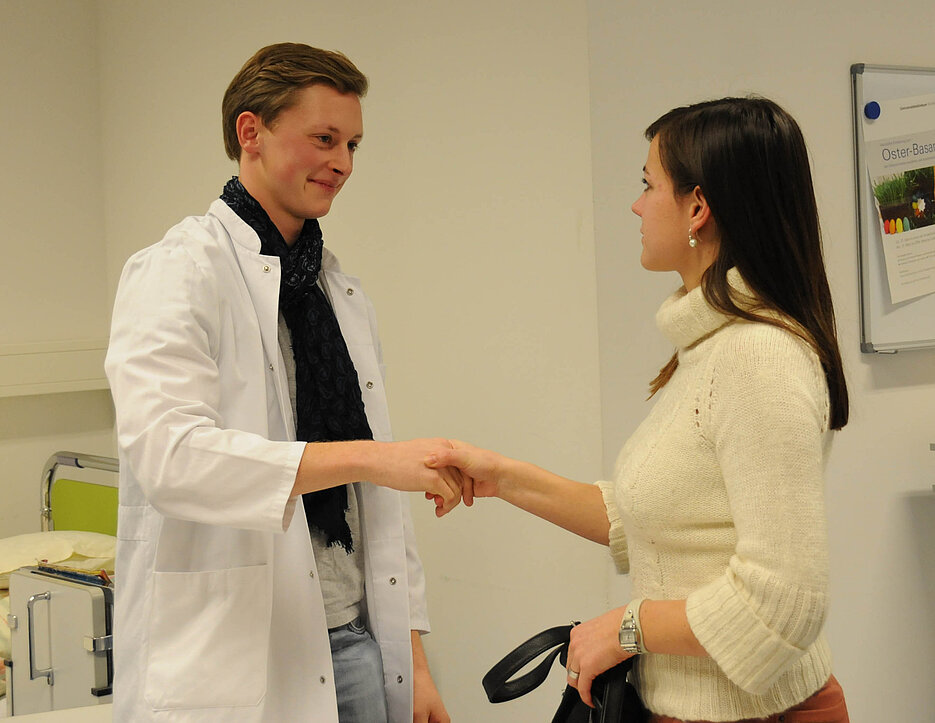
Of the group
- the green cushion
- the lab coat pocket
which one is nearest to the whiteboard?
the lab coat pocket

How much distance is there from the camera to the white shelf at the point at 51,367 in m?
3.74

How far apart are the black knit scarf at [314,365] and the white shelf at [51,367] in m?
2.51

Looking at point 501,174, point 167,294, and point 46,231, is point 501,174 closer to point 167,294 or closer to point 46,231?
point 167,294

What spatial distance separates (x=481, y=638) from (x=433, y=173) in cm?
121

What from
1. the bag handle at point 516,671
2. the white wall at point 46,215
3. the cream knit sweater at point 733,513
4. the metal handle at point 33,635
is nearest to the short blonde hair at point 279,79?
the cream knit sweater at point 733,513

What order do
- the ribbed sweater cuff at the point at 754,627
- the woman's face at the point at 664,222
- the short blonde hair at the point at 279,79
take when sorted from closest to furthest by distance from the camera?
the ribbed sweater cuff at the point at 754,627
the woman's face at the point at 664,222
the short blonde hair at the point at 279,79

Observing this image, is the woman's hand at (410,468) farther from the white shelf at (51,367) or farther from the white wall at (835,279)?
the white shelf at (51,367)

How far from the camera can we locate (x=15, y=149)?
3875 millimetres

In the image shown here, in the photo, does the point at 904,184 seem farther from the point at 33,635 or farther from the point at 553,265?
the point at 33,635

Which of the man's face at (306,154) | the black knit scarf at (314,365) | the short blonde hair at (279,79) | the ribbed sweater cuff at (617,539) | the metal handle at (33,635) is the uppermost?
the short blonde hair at (279,79)

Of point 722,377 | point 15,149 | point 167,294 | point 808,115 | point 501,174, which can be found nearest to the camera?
point 722,377

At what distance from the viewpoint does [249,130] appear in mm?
1615

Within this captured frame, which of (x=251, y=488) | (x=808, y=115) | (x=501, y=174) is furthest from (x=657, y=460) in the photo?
(x=808, y=115)

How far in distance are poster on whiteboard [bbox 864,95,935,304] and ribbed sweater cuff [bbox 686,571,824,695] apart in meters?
1.76
